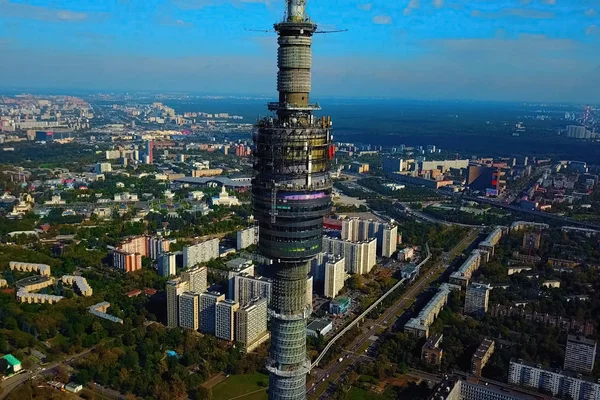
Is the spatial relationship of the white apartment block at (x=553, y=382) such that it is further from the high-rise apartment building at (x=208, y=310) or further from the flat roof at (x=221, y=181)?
the flat roof at (x=221, y=181)

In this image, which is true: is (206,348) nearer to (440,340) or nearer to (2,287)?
(440,340)

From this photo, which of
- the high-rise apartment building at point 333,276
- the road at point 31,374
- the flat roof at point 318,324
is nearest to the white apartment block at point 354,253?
the high-rise apartment building at point 333,276

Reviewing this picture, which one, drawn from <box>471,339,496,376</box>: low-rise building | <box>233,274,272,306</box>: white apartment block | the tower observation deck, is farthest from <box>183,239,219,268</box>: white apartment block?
the tower observation deck

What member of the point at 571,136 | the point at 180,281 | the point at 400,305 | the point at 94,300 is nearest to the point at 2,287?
the point at 94,300

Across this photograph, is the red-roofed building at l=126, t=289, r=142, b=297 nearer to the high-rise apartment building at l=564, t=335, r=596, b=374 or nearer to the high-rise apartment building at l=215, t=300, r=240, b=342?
the high-rise apartment building at l=215, t=300, r=240, b=342

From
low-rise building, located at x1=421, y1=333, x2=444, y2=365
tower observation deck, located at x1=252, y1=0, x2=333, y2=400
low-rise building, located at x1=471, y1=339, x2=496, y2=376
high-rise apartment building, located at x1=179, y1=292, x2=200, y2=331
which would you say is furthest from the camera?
high-rise apartment building, located at x1=179, y1=292, x2=200, y2=331

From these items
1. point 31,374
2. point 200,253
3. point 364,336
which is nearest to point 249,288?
point 364,336
